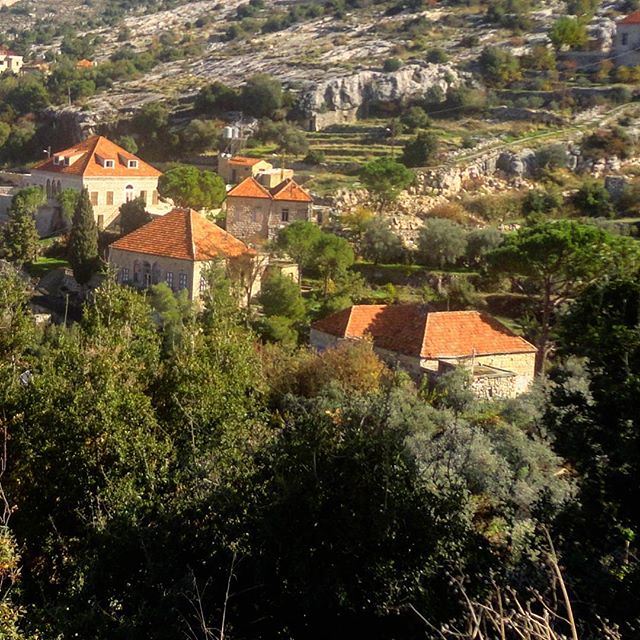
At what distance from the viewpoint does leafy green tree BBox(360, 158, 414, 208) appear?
36.0 meters

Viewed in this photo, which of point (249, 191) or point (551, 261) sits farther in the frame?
point (249, 191)

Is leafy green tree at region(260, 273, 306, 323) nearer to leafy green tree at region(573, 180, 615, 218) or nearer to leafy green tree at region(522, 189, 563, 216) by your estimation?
leafy green tree at region(522, 189, 563, 216)

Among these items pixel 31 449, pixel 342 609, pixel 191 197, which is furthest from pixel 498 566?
pixel 191 197

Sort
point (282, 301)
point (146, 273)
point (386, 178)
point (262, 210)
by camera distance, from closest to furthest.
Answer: point (282, 301) → point (146, 273) → point (262, 210) → point (386, 178)

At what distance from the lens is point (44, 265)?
33406 millimetres

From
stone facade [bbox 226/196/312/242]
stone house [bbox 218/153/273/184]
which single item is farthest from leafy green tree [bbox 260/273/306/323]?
stone house [bbox 218/153/273/184]

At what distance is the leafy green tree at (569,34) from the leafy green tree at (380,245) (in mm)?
34330

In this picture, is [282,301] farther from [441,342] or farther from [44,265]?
[44,265]

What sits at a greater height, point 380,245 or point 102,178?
point 380,245

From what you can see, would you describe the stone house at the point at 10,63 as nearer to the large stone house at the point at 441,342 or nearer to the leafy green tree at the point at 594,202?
the leafy green tree at the point at 594,202

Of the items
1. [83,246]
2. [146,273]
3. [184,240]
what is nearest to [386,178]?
[184,240]

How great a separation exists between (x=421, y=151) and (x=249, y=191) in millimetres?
11289

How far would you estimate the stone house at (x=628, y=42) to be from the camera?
5625 cm

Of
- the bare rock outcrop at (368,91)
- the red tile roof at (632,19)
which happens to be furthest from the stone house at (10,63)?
the red tile roof at (632,19)
